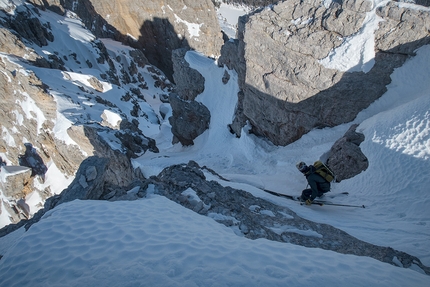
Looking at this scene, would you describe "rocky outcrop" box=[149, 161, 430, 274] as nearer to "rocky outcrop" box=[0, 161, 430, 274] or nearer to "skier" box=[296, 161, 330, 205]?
"rocky outcrop" box=[0, 161, 430, 274]

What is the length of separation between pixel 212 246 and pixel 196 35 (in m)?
51.9

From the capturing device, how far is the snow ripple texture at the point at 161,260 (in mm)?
3420

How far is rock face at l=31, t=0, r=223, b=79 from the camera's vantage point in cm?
4959

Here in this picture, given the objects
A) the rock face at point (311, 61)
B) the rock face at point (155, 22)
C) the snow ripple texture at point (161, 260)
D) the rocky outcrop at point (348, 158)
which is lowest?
the snow ripple texture at point (161, 260)

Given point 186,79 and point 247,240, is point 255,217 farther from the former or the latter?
point 186,79

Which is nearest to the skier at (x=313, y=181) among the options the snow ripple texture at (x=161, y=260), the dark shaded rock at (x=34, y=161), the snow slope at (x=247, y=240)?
the snow slope at (x=247, y=240)

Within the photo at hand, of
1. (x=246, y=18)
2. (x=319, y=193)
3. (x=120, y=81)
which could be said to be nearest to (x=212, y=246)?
(x=319, y=193)

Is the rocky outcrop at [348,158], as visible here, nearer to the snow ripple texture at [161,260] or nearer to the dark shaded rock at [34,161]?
the snow ripple texture at [161,260]

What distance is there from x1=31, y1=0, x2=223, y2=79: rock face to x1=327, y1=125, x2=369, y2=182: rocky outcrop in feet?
138

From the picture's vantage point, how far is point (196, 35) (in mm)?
50219

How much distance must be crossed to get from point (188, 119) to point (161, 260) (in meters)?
21.2

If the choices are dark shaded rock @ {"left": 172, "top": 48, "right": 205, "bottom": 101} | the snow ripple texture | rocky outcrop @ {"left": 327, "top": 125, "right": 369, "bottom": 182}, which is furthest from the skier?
dark shaded rock @ {"left": 172, "top": 48, "right": 205, "bottom": 101}

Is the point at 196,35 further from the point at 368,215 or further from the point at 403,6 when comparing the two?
the point at 368,215

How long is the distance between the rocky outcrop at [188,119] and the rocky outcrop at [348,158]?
13582 mm
